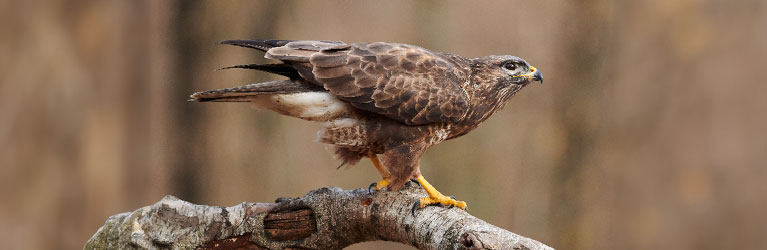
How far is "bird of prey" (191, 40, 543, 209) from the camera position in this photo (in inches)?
99.3

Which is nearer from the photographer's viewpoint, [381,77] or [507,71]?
[381,77]

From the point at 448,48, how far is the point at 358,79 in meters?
1.32

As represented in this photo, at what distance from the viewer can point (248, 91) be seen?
2479 millimetres

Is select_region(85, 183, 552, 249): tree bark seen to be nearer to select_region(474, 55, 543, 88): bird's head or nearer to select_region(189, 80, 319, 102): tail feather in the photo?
select_region(189, 80, 319, 102): tail feather

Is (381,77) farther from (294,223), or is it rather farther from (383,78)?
(294,223)

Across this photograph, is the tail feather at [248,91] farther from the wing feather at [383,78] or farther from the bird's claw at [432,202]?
the bird's claw at [432,202]

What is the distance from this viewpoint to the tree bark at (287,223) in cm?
242

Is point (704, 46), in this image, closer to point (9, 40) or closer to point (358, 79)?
point (358, 79)

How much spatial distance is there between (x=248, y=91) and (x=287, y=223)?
1.57 ft

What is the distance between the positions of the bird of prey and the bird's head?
3.8 inches

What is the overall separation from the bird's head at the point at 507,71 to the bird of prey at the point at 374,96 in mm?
96

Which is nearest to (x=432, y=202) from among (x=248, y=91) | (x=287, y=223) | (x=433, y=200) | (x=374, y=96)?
(x=433, y=200)

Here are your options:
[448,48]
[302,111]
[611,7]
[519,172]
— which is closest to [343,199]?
[302,111]

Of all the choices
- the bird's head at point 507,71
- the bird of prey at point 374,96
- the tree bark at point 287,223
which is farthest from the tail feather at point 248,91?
the bird's head at point 507,71
